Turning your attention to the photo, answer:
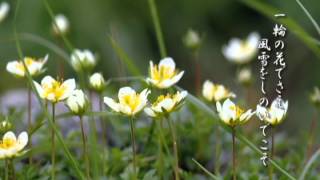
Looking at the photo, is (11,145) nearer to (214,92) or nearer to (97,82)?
(97,82)

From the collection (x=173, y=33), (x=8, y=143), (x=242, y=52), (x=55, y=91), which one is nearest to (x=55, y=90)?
(x=55, y=91)

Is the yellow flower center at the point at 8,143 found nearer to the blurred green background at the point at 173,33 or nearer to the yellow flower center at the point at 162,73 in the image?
the yellow flower center at the point at 162,73

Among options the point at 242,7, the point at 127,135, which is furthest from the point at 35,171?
the point at 242,7

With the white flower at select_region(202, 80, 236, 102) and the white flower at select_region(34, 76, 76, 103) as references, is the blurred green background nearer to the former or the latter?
the white flower at select_region(202, 80, 236, 102)

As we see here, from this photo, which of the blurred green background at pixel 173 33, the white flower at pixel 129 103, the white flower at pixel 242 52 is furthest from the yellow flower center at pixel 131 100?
the blurred green background at pixel 173 33

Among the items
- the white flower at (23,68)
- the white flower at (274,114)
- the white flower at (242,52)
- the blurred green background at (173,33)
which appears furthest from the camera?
the blurred green background at (173,33)

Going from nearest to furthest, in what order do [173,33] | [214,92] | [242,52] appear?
[214,92] → [242,52] → [173,33]

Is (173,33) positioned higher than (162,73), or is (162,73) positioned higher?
(162,73)
